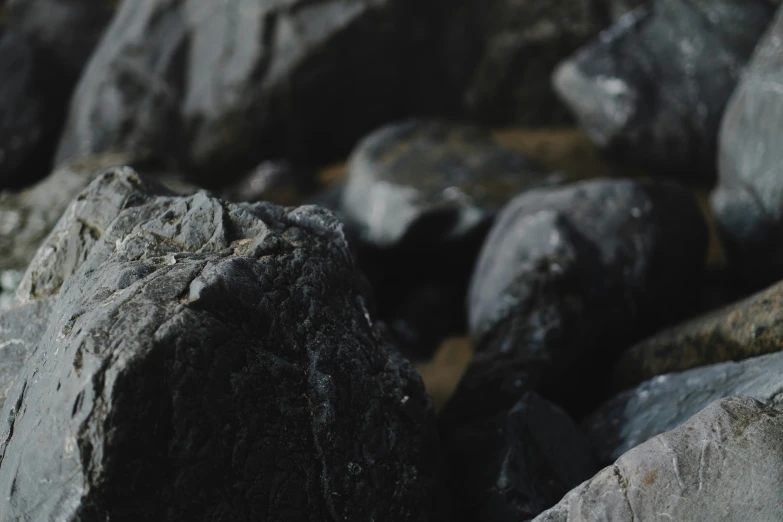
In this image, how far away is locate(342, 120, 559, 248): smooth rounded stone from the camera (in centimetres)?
527

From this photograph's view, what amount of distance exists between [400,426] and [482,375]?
1292 mm

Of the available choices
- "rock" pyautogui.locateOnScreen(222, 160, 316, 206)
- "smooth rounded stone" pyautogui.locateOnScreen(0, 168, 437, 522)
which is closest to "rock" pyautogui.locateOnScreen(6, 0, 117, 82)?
"rock" pyautogui.locateOnScreen(222, 160, 316, 206)

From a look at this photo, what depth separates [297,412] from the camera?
2.44m

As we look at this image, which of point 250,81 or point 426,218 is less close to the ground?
point 250,81

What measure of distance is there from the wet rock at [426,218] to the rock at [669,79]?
0.75 m

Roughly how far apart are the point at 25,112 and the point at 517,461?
5.74m

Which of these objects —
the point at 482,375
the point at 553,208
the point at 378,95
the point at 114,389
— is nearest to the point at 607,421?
the point at 482,375

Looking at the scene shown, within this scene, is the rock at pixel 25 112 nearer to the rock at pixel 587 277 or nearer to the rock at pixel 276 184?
the rock at pixel 276 184

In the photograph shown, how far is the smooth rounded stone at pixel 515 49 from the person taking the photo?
6914 millimetres

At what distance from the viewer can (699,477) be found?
2.30 metres

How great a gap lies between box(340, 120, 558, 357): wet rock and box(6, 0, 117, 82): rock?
11.0ft

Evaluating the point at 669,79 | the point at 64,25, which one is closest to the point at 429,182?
the point at 669,79

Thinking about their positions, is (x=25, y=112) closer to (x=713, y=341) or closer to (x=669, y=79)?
(x=669, y=79)

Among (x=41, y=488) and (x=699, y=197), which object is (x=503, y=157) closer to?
(x=699, y=197)
